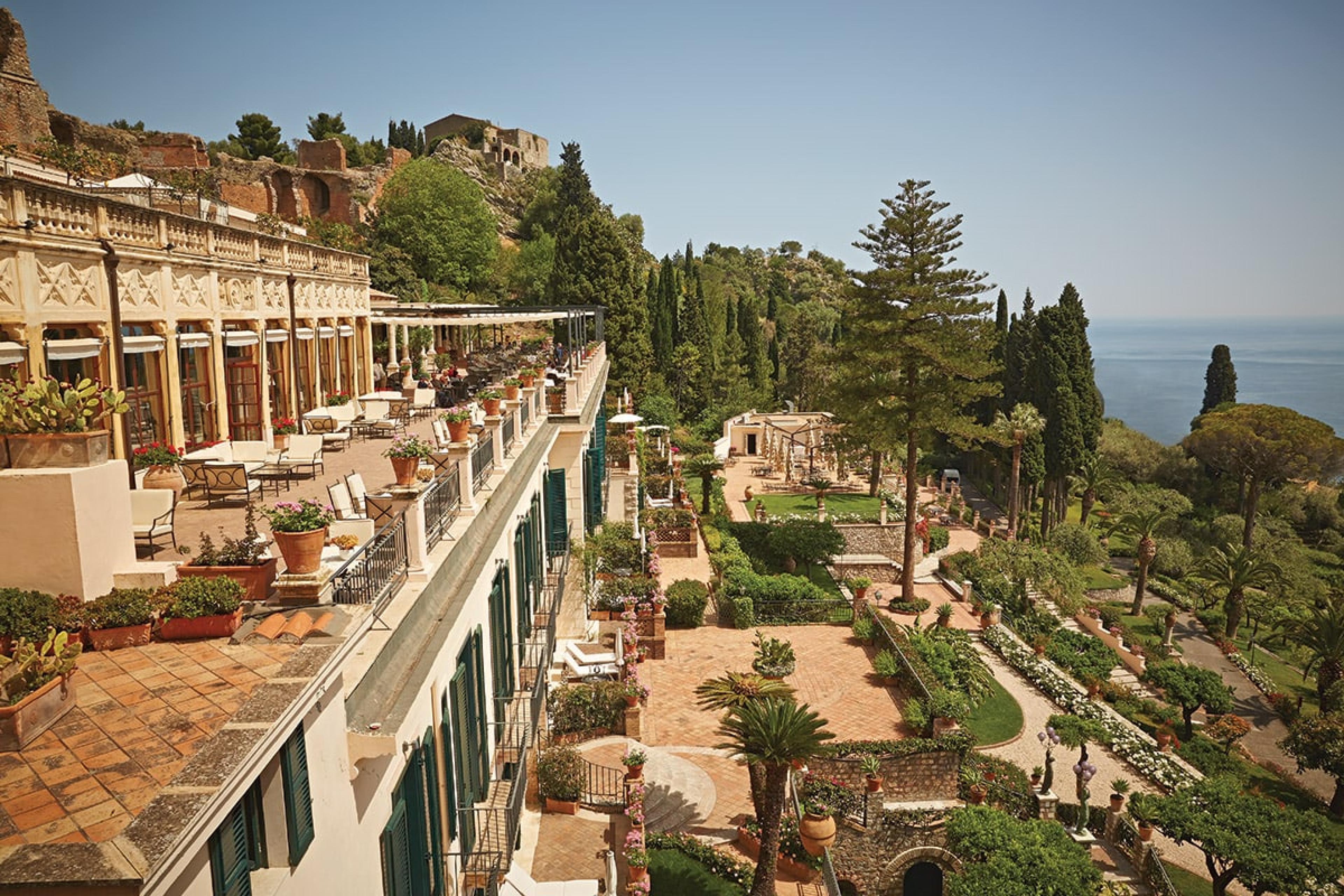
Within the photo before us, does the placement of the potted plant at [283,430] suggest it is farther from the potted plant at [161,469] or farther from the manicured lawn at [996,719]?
the manicured lawn at [996,719]

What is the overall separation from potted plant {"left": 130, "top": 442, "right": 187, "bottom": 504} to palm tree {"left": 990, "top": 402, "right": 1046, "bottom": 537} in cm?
3935

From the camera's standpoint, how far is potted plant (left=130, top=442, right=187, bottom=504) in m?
9.38

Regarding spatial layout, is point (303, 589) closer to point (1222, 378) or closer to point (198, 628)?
point (198, 628)

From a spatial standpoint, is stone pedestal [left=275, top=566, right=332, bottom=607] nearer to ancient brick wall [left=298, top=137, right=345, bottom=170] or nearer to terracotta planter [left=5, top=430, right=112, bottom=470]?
terracotta planter [left=5, top=430, right=112, bottom=470]

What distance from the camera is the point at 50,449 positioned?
5.27 metres

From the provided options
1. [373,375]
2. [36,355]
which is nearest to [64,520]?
[36,355]

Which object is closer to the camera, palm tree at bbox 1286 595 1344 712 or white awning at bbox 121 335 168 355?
white awning at bbox 121 335 168 355

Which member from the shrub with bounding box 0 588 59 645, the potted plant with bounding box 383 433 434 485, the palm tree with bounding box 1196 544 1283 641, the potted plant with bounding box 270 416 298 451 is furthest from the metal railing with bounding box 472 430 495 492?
the palm tree with bounding box 1196 544 1283 641

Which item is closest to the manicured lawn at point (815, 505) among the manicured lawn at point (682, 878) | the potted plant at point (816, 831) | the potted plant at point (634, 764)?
the potted plant at point (816, 831)

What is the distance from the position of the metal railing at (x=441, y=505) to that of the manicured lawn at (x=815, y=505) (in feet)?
88.3

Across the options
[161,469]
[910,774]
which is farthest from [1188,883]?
[161,469]

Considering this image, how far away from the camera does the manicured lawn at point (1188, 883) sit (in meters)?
16.2

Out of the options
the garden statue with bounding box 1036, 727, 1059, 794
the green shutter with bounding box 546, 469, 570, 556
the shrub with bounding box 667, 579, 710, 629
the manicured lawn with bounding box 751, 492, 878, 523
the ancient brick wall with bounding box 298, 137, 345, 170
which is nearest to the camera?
the green shutter with bounding box 546, 469, 570, 556

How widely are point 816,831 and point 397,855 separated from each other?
9186 mm
